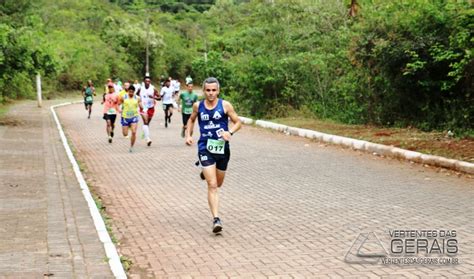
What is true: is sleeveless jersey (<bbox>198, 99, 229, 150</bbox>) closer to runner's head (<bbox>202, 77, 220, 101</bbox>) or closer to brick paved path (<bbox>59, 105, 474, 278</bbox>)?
runner's head (<bbox>202, 77, 220, 101</bbox>)

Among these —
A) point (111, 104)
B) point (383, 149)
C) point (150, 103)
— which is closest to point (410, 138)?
point (383, 149)

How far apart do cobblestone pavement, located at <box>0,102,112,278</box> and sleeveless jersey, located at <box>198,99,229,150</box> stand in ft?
5.77

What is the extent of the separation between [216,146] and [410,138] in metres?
9.46

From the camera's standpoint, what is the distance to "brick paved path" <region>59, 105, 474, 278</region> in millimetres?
5965

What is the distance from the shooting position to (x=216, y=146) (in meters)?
7.20

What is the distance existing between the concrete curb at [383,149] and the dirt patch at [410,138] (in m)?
0.36

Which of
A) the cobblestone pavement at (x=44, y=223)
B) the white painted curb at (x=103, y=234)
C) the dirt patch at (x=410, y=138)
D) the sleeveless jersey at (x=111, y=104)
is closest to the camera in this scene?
the white painted curb at (x=103, y=234)

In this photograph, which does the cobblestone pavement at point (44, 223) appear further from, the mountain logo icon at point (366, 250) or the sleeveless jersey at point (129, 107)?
the mountain logo icon at point (366, 250)

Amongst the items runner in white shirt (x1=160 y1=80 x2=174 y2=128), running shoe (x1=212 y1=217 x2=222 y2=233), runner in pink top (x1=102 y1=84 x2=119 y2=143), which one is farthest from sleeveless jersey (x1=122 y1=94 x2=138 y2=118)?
running shoe (x1=212 y1=217 x2=222 y2=233)

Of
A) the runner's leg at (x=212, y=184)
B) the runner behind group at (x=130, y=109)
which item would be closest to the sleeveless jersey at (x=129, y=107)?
the runner behind group at (x=130, y=109)

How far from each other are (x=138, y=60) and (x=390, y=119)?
56865mm

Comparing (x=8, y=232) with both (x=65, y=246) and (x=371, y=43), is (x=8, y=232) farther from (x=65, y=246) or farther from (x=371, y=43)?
(x=371, y=43)

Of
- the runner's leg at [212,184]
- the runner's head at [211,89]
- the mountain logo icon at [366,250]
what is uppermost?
the runner's head at [211,89]

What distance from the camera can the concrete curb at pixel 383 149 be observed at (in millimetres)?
11672
